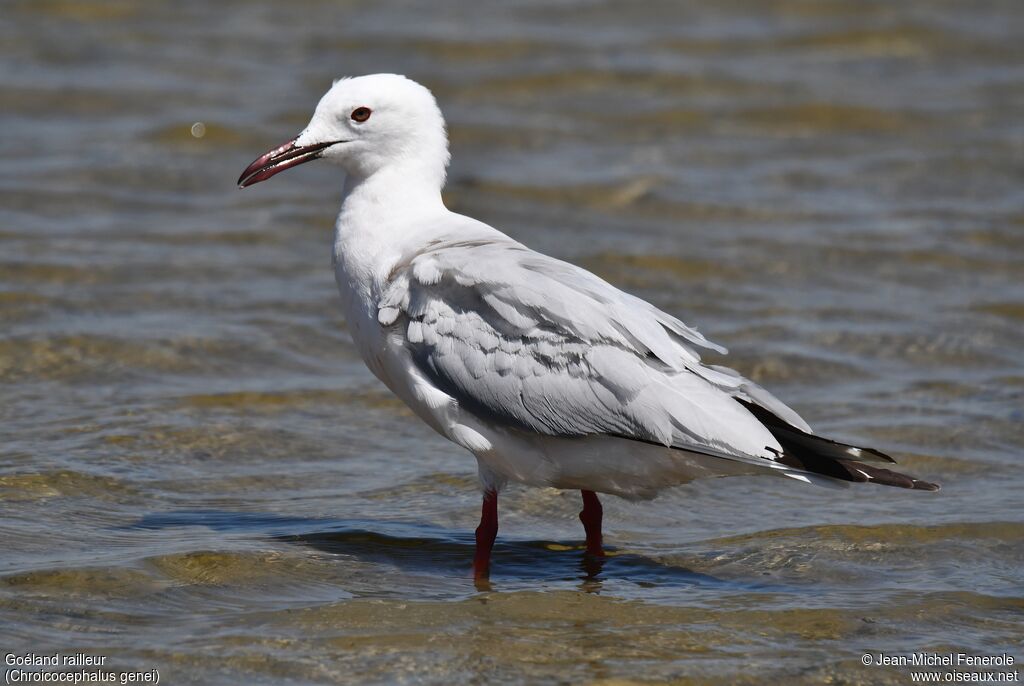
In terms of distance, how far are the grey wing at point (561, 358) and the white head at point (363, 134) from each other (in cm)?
76

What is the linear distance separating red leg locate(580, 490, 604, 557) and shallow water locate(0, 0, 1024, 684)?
0.12 metres

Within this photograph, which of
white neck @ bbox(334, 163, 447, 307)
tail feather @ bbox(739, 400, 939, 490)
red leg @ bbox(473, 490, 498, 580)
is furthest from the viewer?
white neck @ bbox(334, 163, 447, 307)

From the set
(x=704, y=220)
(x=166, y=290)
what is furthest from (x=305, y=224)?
(x=704, y=220)

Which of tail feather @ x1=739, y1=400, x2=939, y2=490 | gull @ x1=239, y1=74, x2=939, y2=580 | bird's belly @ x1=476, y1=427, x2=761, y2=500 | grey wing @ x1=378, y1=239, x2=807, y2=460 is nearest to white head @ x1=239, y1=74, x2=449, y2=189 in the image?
gull @ x1=239, y1=74, x2=939, y2=580

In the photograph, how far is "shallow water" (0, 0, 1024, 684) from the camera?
5727 mm

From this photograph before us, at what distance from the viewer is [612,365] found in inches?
235

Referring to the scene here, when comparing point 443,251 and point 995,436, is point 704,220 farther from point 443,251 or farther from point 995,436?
point 443,251

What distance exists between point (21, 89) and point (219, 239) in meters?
3.74

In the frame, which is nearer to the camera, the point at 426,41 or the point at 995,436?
the point at 995,436

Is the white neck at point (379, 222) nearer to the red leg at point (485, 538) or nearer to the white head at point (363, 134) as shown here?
the white head at point (363, 134)

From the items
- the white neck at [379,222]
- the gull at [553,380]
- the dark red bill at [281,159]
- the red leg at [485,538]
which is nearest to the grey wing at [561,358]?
the gull at [553,380]

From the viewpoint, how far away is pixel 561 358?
604 cm

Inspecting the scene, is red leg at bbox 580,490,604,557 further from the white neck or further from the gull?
the white neck

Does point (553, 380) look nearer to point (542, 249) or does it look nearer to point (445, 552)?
point (445, 552)
